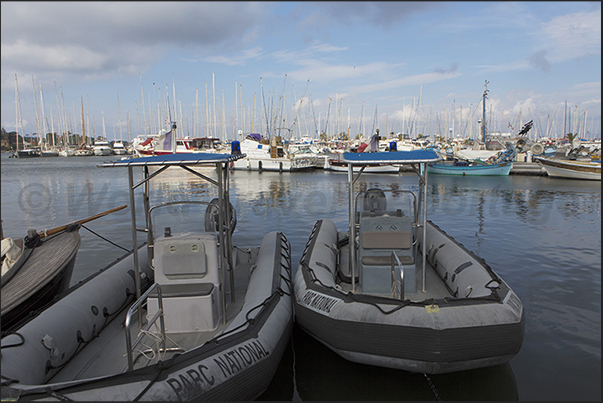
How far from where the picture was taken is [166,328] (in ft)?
17.8

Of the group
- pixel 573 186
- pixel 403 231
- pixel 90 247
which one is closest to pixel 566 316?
pixel 403 231

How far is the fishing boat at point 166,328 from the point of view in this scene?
12.8 feet

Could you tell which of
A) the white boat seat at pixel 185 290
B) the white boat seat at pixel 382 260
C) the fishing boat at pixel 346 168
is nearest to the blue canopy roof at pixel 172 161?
the white boat seat at pixel 185 290

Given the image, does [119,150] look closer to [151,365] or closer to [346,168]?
[346,168]

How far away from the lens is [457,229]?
48.5 feet

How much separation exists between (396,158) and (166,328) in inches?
163

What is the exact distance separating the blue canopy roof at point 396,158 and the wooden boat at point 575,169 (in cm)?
3301

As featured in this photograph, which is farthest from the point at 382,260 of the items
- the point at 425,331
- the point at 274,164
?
the point at 274,164

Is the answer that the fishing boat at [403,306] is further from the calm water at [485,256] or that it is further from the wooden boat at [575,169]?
the wooden boat at [575,169]

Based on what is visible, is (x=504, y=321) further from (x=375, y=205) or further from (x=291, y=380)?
(x=375, y=205)

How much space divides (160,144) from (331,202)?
1513 centimetres

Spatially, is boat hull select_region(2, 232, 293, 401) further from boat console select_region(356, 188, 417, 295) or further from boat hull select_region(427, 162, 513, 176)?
boat hull select_region(427, 162, 513, 176)

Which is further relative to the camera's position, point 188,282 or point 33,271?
point 33,271

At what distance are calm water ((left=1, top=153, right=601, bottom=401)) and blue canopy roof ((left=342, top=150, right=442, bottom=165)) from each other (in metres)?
3.01
